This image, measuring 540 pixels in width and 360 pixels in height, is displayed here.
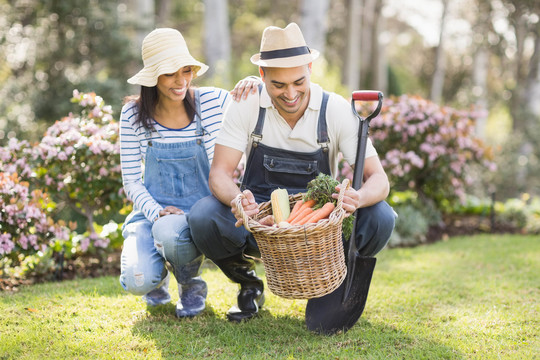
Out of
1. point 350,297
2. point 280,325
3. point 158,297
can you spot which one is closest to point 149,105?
point 158,297

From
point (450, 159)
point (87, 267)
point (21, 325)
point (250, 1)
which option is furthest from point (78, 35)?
point (250, 1)

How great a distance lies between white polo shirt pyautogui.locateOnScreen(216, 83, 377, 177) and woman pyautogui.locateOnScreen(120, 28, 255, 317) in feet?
0.50

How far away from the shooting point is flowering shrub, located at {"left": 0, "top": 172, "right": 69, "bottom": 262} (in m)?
3.92

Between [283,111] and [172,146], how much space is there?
2.46ft

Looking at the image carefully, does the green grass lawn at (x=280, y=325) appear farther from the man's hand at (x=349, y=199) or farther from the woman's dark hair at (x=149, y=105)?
the woman's dark hair at (x=149, y=105)

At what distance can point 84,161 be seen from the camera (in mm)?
4555

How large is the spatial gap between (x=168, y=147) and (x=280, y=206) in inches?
39.4

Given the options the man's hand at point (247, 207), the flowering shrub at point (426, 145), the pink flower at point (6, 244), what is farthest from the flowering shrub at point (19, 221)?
the flowering shrub at point (426, 145)

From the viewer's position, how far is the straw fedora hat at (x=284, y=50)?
2936 mm

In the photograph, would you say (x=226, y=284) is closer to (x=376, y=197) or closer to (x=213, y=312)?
(x=213, y=312)

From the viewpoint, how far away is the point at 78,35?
345 inches

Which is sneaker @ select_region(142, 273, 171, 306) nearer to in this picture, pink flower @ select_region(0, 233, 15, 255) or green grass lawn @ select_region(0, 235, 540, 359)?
green grass lawn @ select_region(0, 235, 540, 359)

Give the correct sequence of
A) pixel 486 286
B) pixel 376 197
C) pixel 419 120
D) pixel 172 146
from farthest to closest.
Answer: pixel 419 120
pixel 486 286
pixel 172 146
pixel 376 197

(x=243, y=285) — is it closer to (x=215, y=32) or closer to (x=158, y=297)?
(x=158, y=297)
